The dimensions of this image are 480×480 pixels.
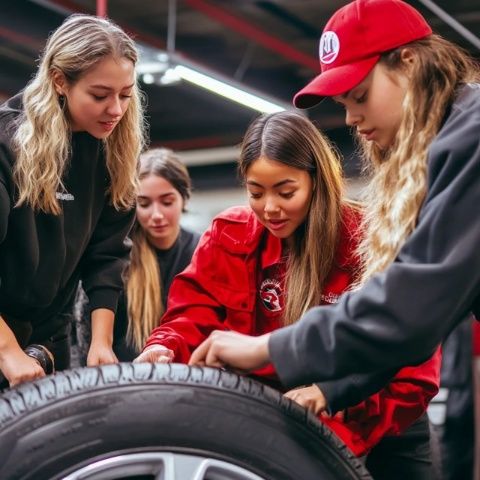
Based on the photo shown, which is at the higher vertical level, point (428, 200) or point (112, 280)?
point (112, 280)

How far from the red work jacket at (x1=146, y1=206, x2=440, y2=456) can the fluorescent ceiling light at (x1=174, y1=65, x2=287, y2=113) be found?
4.26m

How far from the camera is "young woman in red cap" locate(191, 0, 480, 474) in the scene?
4.14ft

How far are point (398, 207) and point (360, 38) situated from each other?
29 cm

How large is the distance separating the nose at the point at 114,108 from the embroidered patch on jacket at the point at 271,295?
48cm

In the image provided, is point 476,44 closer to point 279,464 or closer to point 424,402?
point 424,402

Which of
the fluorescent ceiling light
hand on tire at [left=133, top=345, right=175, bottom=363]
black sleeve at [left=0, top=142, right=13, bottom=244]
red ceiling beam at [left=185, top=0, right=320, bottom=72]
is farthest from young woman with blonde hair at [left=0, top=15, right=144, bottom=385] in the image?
red ceiling beam at [left=185, top=0, right=320, bottom=72]

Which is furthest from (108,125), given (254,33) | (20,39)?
(254,33)

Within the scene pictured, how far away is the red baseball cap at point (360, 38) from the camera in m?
1.49

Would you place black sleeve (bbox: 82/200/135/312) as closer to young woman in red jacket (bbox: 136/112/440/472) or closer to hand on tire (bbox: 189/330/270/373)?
young woman in red jacket (bbox: 136/112/440/472)

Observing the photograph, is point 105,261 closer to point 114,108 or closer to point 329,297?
point 114,108

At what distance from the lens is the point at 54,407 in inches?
48.0

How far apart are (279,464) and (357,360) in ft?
0.58

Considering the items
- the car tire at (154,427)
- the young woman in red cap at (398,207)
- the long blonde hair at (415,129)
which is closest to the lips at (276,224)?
the young woman in red cap at (398,207)

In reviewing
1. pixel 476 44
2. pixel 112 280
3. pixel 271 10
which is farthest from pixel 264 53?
pixel 112 280
